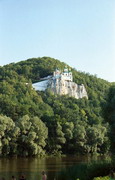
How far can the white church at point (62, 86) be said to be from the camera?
133 m

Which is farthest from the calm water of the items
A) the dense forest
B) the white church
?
the white church

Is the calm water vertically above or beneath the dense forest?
beneath

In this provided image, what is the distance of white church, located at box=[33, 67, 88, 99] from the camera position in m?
133

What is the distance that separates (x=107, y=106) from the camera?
89.1 ft

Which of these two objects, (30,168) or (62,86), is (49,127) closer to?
(30,168)

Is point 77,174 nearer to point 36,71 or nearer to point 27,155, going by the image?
point 27,155

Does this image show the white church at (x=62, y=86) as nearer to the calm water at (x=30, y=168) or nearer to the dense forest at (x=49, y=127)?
the dense forest at (x=49, y=127)

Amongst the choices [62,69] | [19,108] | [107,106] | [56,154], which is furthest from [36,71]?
[107,106]

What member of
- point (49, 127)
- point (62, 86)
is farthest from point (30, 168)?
point (62, 86)

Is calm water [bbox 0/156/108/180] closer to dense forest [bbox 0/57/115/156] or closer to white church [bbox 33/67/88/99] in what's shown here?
dense forest [bbox 0/57/115/156]

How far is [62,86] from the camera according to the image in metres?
136

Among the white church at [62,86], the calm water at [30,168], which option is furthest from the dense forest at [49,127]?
the white church at [62,86]

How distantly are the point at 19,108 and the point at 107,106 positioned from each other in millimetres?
48395

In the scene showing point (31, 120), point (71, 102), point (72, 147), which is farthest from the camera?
point (71, 102)
